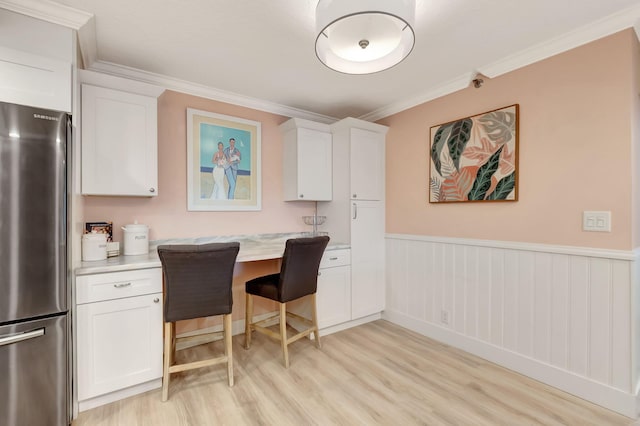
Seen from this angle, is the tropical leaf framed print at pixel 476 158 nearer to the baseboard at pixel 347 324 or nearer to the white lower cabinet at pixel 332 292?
the white lower cabinet at pixel 332 292

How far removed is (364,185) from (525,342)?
1875 millimetres

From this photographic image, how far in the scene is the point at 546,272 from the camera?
2037 mm

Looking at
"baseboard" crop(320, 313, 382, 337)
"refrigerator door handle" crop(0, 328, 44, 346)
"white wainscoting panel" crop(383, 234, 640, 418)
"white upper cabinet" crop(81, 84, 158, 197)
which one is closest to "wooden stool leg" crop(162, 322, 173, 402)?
"refrigerator door handle" crop(0, 328, 44, 346)

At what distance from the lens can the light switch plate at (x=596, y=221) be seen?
1.78m

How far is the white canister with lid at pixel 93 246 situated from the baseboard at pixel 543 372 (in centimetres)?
274

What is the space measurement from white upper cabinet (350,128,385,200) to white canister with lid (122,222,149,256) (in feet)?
6.16

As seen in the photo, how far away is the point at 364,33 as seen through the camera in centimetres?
140

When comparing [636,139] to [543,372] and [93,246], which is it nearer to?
[543,372]

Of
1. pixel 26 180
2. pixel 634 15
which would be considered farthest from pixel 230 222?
pixel 634 15

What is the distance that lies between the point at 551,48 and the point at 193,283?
2860 millimetres

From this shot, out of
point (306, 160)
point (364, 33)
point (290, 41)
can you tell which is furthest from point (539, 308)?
point (290, 41)

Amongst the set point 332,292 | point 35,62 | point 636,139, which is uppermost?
point 35,62

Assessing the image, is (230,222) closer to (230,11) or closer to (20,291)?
(20,291)

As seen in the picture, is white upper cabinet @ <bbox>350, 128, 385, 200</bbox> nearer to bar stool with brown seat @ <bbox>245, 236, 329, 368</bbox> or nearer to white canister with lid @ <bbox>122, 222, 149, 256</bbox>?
bar stool with brown seat @ <bbox>245, 236, 329, 368</bbox>
